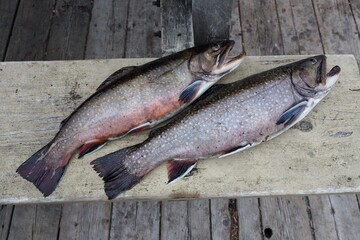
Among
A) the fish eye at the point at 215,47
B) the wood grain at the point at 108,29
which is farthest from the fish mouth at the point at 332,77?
the wood grain at the point at 108,29

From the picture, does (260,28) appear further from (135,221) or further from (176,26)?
(135,221)

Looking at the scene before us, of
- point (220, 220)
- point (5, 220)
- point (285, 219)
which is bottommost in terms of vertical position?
point (5, 220)

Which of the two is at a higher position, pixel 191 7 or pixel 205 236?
pixel 191 7

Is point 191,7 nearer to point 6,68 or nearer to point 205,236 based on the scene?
point 6,68

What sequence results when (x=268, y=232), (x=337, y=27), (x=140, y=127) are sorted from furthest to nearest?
(x=337, y=27), (x=268, y=232), (x=140, y=127)

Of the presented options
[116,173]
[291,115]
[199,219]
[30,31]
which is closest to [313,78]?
[291,115]

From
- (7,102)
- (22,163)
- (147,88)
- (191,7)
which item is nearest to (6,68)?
(7,102)

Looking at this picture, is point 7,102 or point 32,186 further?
point 7,102
